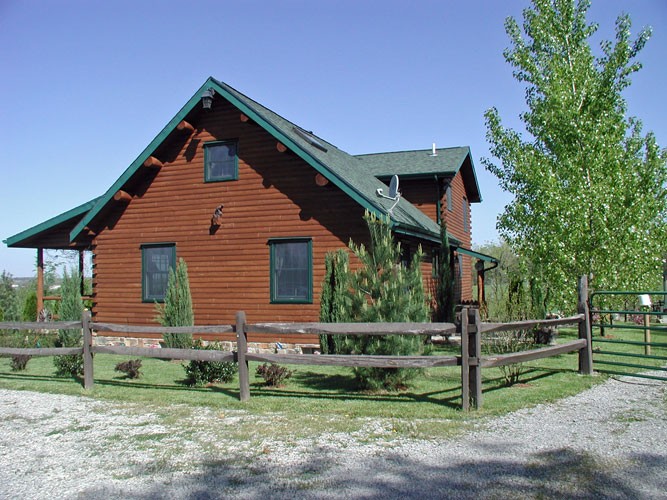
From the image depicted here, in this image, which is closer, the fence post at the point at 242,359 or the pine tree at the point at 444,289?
the fence post at the point at 242,359

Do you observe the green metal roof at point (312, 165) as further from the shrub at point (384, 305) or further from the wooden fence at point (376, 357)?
the wooden fence at point (376, 357)

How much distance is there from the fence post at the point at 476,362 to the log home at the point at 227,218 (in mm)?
5250

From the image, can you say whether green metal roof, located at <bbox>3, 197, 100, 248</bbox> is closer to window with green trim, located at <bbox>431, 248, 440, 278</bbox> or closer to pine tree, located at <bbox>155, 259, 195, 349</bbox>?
pine tree, located at <bbox>155, 259, 195, 349</bbox>

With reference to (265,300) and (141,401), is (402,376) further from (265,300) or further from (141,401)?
(265,300)

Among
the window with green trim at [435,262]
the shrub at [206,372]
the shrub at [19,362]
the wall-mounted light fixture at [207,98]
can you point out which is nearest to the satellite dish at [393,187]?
the window with green trim at [435,262]

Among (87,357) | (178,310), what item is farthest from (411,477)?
(178,310)

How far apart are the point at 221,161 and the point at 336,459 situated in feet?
36.1

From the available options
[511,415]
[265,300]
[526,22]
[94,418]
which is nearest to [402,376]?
[511,415]

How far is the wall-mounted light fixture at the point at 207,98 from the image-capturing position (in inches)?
565

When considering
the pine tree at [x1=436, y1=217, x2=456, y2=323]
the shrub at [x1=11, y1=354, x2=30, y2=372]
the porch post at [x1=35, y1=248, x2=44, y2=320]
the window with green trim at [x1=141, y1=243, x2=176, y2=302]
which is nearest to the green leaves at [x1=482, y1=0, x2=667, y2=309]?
the pine tree at [x1=436, y1=217, x2=456, y2=323]

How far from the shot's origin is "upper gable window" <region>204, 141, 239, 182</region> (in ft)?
48.9

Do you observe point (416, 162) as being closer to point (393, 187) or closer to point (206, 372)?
point (393, 187)

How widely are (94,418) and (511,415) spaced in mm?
5535

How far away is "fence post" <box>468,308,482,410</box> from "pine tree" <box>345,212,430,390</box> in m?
1.18
